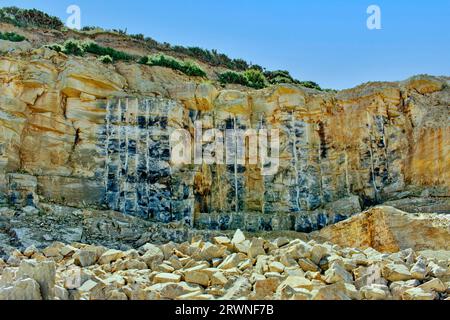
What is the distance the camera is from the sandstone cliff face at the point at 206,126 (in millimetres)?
18438

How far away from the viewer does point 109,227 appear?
52.9 ft

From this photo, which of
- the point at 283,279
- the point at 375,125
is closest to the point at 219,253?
the point at 283,279

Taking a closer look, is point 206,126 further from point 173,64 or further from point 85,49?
point 85,49

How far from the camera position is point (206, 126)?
20875mm

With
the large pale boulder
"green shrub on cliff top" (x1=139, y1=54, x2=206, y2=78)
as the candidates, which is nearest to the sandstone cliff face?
"green shrub on cliff top" (x1=139, y1=54, x2=206, y2=78)

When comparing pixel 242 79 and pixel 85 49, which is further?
pixel 242 79

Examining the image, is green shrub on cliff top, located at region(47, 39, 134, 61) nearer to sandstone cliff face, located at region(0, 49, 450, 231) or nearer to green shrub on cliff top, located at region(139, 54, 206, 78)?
green shrub on cliff top, located at region(139, 54, 206, 78)

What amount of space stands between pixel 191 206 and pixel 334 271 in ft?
39.1

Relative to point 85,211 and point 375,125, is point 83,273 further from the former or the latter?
point 375,125

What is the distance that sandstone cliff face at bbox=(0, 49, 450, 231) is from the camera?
18438 millimetres

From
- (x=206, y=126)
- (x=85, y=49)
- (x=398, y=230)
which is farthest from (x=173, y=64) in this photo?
(x=398, y=230)

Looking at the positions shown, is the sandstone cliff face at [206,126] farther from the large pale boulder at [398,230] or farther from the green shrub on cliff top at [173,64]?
the large pale boulder at [398,230]

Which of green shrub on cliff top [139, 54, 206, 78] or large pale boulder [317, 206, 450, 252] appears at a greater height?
green shrub on cliff top [139, 54, 206, 78]
